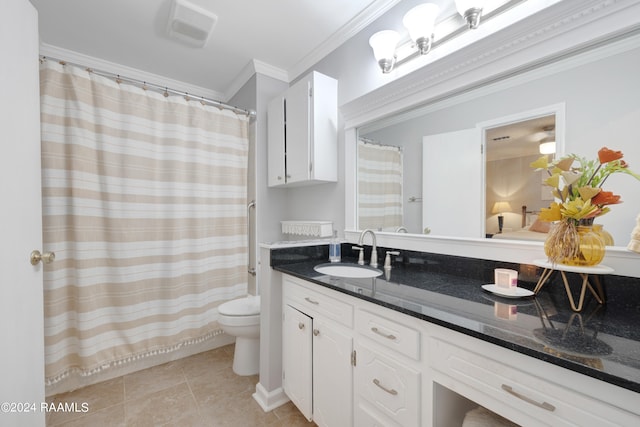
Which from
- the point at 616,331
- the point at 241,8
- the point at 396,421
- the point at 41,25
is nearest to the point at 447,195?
the point at 616,331

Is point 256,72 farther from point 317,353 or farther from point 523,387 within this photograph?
point 523,387

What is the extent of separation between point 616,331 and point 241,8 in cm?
238

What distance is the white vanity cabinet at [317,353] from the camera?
3.88ft

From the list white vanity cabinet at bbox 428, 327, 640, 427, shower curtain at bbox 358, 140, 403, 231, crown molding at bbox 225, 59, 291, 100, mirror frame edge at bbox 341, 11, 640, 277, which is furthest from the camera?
crown molding at bbox 225, 59, 291, 100

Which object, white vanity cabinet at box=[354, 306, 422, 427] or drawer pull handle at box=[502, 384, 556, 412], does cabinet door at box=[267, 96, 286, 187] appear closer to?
white vanity cabinet at box=[354, 306, 422, 427]

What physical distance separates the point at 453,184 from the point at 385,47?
90cm

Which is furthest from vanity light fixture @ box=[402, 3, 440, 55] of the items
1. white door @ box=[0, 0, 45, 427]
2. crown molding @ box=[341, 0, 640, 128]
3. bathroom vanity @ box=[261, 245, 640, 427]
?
white door @ box=[0, 0, 45, 427]

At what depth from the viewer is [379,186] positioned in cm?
181

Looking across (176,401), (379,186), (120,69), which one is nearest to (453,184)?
(379,186)

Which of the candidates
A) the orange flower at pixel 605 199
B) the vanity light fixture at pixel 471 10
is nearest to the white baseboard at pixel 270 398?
the orange flower at pixel 605 199

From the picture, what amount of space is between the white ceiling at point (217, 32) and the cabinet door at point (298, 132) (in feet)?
1.31

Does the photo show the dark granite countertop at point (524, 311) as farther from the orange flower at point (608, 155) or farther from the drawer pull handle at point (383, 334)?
the orange flower at point (608, 155)

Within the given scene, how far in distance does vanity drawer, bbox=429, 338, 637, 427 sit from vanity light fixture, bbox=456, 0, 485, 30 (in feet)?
4.39

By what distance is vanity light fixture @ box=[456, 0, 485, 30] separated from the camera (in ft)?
3.94
